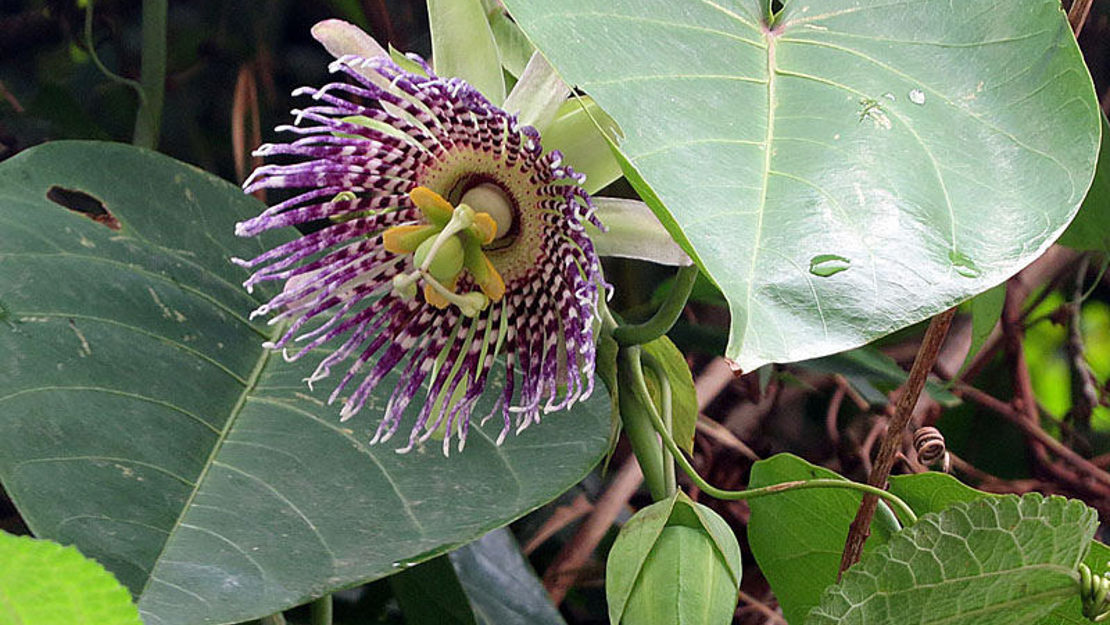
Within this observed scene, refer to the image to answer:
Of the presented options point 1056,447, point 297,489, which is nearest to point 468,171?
point 297,489

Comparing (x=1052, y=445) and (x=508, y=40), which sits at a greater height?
(x=508, y=40)

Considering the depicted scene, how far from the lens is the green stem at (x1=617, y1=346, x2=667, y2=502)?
573 millimetres

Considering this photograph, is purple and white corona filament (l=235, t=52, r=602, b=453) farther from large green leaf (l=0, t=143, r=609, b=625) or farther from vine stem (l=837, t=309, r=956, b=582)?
vine stem (l=837, t=309, r=956, b=582)

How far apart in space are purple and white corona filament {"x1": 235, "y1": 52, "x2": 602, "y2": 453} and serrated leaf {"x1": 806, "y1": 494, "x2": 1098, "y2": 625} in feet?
0.51

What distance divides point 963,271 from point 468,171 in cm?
32

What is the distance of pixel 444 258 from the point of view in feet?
1.90

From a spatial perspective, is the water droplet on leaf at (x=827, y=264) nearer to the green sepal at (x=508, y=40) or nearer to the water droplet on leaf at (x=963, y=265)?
the water droplet on leaf at (x=963, y=265)

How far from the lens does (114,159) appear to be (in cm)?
71

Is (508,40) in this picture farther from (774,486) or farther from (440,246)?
(774,486)

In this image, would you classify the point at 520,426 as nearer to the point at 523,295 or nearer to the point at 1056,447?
the point at 523,295

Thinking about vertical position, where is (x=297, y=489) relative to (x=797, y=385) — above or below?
above

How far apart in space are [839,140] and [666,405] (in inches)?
9.1

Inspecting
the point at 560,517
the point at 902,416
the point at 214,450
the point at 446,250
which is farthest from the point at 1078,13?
the point at 560,517

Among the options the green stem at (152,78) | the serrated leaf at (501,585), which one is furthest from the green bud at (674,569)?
the green stem at (152,78)
